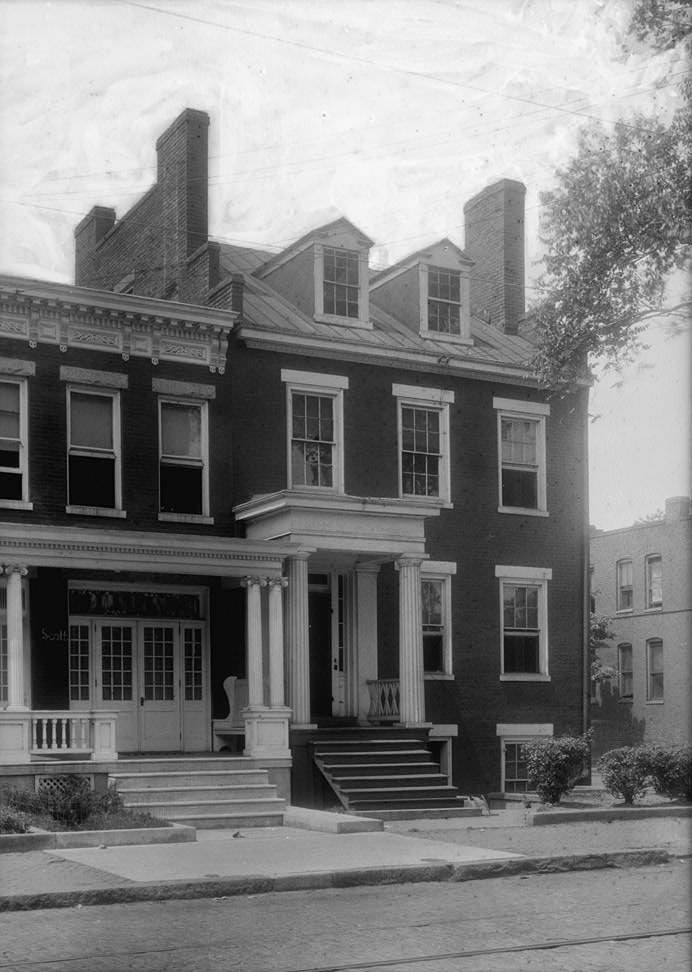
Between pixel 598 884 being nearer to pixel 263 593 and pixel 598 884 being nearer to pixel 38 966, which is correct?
pixel 38 966

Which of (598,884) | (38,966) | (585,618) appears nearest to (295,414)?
(585,618)

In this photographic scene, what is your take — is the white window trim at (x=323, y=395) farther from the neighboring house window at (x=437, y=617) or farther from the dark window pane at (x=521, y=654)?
the dark window pane at (x=521, y=654)

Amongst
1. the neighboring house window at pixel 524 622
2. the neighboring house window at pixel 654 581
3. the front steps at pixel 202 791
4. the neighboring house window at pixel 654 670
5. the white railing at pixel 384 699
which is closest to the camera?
the front steps at pixel 202 791

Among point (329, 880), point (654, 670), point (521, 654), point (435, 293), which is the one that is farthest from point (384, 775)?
point (654, 670)

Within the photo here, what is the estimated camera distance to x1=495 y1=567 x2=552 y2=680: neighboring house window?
2722cm

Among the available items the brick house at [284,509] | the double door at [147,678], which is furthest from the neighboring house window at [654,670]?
the double door at [147,678]

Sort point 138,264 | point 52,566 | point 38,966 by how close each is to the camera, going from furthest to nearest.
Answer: point 138,264 < point 52,566 < point 38,966

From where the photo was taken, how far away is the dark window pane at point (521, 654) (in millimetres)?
27312

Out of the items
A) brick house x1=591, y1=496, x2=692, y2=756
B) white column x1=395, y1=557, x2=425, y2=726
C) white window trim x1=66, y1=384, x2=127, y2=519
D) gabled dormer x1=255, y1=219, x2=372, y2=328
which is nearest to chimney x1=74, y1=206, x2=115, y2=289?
gabled dormer x1=255, y1=219, x2=372, y2=328

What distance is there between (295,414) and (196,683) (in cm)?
512

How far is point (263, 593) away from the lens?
23281mm

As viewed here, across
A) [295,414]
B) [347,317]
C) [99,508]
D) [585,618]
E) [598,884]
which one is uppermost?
[347,317]

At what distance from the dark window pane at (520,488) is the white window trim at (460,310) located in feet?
9.21

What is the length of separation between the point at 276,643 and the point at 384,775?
284cm
